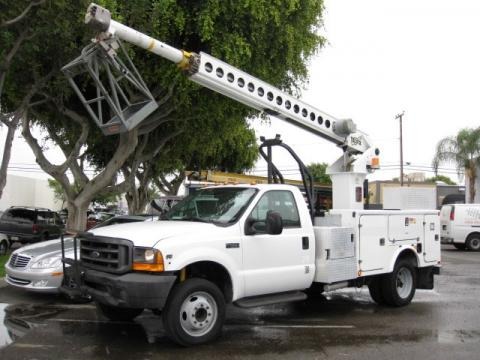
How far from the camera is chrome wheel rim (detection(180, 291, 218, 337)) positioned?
6.32 meters

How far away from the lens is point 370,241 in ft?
28.3

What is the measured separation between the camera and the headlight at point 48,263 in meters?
8.98

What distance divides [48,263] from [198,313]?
3726 millimetres

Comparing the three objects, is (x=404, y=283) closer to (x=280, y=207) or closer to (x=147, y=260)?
(x=280, y=207)

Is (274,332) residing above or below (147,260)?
below

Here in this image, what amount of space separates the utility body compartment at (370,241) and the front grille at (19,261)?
483 centimetres

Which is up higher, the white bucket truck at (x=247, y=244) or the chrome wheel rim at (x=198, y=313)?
the white bucket truck at (x=247, y=244)

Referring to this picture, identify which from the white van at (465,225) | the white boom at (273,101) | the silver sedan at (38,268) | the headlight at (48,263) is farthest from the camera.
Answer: the white van at (465,225)

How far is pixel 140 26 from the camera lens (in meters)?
13.2

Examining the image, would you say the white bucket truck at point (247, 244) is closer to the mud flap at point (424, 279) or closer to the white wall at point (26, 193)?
the mud flap at point (424, 279)

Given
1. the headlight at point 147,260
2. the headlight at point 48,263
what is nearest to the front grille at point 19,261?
the headlight at point 48,263

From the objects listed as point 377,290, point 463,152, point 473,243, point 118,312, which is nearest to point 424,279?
point 377,290

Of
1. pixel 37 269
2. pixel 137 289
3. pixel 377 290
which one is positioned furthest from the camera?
pixel 377 290

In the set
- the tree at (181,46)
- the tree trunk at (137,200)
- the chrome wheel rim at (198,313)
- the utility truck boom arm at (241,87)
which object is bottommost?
the chrome wheel rim at (198,313)
